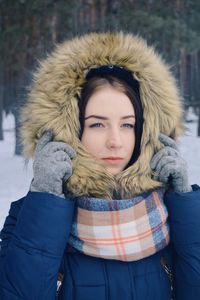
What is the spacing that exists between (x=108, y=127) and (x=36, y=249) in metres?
0.47

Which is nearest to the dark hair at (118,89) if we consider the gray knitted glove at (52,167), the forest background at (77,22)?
the gray knitted glove at (52,167)

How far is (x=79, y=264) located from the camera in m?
1.67

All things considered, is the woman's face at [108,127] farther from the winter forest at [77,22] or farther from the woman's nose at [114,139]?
the winter forest at [77,22]

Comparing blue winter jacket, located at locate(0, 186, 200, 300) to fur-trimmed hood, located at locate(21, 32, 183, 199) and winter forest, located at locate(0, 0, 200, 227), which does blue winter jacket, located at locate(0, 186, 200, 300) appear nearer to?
fur-trimmed hood, located at locate(21, 32, 183, 199)

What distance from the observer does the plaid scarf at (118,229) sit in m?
1.65

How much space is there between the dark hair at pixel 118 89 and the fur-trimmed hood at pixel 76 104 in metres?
0.02

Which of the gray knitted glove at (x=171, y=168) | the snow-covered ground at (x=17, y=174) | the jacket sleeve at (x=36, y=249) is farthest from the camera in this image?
the snow-covered ground at (x=17, y=174)

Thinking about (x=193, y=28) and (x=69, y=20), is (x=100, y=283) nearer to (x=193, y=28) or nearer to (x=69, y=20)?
(x=69, y=20)

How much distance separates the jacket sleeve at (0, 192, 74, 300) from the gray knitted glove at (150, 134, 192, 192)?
1.06 ft

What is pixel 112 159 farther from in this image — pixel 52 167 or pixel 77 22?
pixel 77 22

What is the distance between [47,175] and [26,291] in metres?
0.36

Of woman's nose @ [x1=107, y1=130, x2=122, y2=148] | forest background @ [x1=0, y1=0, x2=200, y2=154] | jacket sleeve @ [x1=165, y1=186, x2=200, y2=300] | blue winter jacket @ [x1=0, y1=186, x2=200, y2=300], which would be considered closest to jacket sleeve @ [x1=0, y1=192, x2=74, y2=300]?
blue winter jacket @ [x1=0, y1=186, x2=200, y2=300]

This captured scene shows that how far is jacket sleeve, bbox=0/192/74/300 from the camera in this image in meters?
1.57

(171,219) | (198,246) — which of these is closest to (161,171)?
(171,219)
